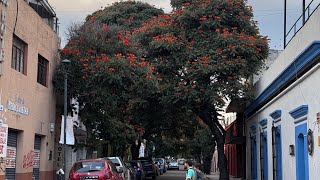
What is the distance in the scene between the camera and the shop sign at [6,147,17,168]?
1728cm

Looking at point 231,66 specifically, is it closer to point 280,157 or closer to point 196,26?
point 196,26

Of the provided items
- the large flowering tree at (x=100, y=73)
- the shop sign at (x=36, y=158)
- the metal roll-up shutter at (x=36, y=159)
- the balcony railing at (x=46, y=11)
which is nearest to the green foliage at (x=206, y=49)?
the large flowering tree at (x=100, y=73)

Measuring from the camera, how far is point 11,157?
1762cm

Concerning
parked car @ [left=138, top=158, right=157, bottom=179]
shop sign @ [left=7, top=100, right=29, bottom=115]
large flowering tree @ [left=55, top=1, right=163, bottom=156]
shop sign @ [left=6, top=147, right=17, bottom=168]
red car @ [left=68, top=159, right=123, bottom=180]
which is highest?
large flowering tree @ [left=55, top=1, right=163, bottom=156]

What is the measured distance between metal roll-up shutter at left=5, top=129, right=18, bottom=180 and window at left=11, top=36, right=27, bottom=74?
245 centimetres

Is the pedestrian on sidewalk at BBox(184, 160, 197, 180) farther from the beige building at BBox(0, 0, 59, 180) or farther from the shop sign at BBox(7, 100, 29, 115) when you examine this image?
the shop sign at BBox(7, 100, 29, 115)

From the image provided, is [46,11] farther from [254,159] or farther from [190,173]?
[190,173]

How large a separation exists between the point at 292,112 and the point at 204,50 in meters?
10.0

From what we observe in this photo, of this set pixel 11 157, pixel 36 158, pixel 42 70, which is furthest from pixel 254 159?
pixel 11 157

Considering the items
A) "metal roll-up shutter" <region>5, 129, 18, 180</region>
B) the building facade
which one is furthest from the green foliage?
"metal roll-up shutter" <region>5, 129, 18, 180</region>

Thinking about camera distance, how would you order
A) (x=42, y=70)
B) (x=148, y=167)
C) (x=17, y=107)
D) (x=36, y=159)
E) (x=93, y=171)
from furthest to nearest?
(x=148, y=167)
(x=42, y=70)
(x=36, y=159)
(x=17, y=107)
(x=93, y=171)

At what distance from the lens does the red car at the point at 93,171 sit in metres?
16.7

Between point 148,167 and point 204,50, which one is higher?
point 204,50

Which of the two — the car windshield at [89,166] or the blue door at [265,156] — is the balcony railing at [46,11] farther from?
the blue door at [265,156]
